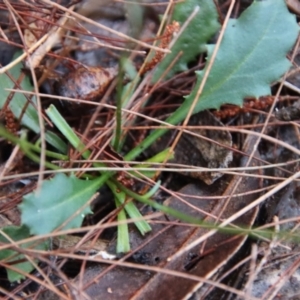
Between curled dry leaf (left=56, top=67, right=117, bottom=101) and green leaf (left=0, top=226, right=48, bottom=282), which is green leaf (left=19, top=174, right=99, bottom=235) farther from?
curled dry leaf (left=56, top=67, right=117, bottom=101)

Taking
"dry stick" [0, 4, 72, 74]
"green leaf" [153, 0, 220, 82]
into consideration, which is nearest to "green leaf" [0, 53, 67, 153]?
"dry stick" [0, 4, 72, 74]

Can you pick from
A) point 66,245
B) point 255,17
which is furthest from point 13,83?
point 255,17

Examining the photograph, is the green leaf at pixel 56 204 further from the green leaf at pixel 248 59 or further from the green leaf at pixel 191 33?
the green leaf at pixel 191 33

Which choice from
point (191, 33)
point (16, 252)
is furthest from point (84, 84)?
point (16, 252)

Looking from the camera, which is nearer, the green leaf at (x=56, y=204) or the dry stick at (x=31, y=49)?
the green leaf at (x=56, y=204)

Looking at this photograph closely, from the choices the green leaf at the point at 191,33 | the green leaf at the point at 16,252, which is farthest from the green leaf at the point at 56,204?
the green leaf at the point at 191,33

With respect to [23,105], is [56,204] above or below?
below

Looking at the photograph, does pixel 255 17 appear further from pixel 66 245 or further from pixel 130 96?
pixel 66 245

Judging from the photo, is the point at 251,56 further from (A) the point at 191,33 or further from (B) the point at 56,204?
(B) the point at 56,204
